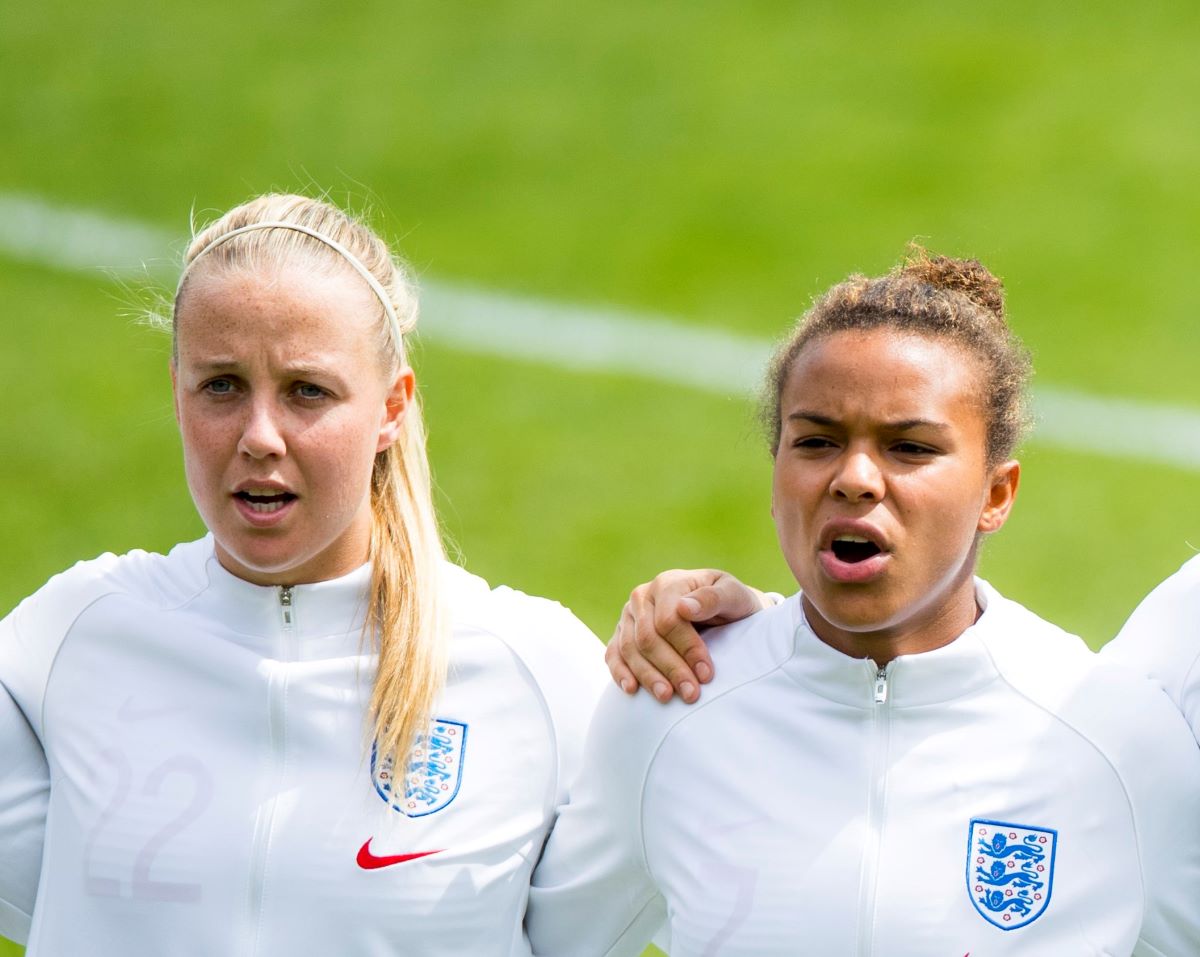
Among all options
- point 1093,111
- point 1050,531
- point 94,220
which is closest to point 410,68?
point 94,220

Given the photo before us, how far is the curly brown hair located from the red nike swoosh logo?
3.50ft

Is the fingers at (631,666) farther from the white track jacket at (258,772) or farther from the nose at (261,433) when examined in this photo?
the nose at (261,433)

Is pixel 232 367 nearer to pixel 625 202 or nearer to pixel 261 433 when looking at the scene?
pixel 261 433

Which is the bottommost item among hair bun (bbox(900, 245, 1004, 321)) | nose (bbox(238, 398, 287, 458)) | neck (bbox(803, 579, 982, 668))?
neck (bbox(803, 579, 982, 668))

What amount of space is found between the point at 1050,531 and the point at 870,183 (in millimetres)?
3153

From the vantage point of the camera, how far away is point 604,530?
9.57 m

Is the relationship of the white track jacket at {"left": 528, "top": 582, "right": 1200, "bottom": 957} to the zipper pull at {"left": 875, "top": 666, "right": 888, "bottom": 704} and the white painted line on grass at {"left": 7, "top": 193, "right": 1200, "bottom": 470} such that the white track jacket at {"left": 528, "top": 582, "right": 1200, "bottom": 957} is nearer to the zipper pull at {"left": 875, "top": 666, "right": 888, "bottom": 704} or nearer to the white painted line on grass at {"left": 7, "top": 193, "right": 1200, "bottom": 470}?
the zipper pull at {"left": 875, "top": 666, "right": 888, "bottom": 704}

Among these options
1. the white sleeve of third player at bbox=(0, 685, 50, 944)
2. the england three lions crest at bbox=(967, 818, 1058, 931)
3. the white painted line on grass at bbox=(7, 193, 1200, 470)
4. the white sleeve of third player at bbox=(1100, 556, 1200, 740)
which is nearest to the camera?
the england three lions crest at bbox=(967, 818, 1058, 931)

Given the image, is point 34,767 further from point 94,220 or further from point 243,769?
point 94,220

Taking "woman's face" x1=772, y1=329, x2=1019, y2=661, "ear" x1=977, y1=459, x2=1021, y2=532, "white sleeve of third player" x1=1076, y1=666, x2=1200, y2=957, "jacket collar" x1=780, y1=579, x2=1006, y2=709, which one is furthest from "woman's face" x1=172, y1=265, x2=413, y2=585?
"white sleeve of third player" x1=1076, y1=666, x2=1200, y2=957

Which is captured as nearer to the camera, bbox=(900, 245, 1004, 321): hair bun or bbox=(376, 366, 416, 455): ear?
bbox=(900, 245, 1004, 321): hair bun

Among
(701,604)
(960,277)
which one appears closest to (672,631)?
(701,604)

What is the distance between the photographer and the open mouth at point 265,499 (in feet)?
12.6

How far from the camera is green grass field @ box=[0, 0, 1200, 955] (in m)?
9.61
